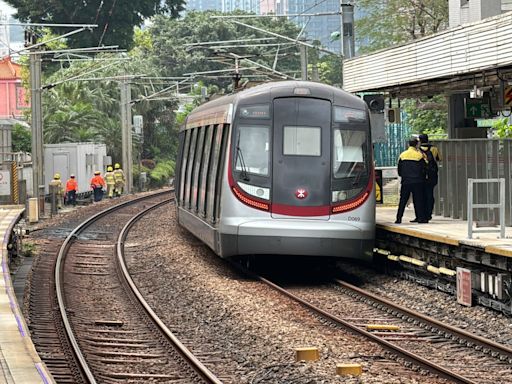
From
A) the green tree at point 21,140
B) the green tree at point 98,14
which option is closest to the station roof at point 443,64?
the green tree at point 98,14

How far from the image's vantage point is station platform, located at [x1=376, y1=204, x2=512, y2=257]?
14.6 meters

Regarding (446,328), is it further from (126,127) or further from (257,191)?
(126,127)

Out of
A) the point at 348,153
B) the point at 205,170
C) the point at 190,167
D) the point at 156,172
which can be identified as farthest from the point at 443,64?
the point at 156,172

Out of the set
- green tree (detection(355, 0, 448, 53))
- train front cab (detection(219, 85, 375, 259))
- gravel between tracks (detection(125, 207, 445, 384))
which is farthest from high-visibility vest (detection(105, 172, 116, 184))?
train front cab (detection(219, 85, 375, 259))

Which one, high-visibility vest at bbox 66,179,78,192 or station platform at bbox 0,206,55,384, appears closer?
station platform at bbox 0,206,55,384

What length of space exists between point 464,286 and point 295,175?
348 cm

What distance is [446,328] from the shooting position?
13430 millimetres

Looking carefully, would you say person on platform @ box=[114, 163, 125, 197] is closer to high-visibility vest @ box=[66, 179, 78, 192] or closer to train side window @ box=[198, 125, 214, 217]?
high-visibility vest @ box=[66, 179, 78, 192]

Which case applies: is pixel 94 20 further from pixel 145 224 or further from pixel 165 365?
pixel 165 365

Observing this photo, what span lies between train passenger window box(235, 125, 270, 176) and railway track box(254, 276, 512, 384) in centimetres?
183

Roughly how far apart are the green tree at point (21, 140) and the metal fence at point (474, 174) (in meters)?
40.2

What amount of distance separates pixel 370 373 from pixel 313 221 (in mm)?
6881

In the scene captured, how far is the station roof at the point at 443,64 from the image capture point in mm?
17172

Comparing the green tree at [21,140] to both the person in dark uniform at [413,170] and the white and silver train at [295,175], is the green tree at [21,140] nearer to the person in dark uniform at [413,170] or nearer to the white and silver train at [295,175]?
the white and silver train at [295,175]
